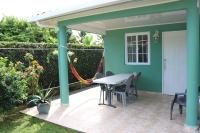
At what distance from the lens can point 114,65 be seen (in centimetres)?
916

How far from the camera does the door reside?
7.28 meters

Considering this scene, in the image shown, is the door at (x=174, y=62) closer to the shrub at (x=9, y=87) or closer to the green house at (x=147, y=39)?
the green house at (x=147, y=39)

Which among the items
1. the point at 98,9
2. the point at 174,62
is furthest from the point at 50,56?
the point at 174,62

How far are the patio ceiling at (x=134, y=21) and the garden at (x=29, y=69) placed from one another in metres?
1.36

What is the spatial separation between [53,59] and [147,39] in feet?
13.4

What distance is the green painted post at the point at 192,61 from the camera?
4.07 meters

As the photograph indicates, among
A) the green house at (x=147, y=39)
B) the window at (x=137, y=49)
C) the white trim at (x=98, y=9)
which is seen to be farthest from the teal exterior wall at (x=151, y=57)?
the white trim at (x=98, y=9)

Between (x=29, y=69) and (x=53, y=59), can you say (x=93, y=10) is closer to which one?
(x=29, y=69)

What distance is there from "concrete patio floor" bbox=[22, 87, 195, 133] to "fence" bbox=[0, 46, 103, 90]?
1.74 m

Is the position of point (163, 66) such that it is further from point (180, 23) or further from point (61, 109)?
point (61, 109)

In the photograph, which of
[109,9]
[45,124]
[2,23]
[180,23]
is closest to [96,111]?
[45,124]

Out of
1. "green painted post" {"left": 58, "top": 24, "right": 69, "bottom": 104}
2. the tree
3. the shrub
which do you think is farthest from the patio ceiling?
the tree

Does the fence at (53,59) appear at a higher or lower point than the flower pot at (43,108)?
higher

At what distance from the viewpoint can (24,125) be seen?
514 cm
